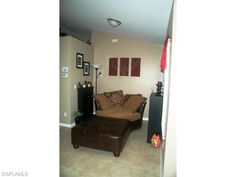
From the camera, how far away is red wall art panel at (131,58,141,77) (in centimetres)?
479

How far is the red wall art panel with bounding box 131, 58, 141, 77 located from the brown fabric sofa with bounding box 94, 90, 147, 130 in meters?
0.82

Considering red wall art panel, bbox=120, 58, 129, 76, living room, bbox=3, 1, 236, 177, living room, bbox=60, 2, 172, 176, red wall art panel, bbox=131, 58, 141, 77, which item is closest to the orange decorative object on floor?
living room, bbox=60, 2, 172, 176

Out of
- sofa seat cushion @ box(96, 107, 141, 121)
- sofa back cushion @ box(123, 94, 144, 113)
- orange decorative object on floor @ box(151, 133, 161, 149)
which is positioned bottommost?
orange decorative object on floor @ box(151, 133, 161, 149)

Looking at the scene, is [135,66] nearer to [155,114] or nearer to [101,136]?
[155,114]

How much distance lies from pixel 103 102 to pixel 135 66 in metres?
1.57

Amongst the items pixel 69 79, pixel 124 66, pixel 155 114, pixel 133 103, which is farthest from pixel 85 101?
pixel 155 114

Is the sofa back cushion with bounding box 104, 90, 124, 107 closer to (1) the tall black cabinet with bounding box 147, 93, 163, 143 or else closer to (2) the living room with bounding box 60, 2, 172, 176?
(2) the living room with bounding box 60, 2, 172, 176

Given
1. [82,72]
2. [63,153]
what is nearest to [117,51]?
[82,72]

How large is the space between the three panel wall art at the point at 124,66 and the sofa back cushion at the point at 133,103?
3.04 ft

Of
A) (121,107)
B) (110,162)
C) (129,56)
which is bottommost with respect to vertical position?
(110,162)

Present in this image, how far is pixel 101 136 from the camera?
261 cm

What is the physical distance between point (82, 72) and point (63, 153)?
7.64 feet
